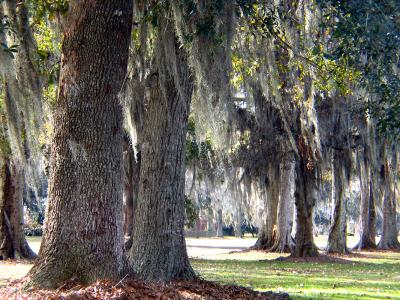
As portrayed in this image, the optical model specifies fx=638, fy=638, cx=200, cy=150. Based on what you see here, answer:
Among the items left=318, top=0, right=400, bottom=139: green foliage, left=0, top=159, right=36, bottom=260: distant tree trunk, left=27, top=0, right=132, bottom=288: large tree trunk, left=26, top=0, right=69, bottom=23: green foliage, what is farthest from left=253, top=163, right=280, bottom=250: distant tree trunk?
left=27, top=0, right=132, bottom=288: large tree trunk

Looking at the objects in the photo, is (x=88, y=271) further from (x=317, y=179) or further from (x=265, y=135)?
(x=317, y=179)

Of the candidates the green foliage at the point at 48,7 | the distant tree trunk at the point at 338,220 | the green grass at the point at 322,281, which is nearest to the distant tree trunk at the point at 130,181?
the green grass at the point at 322,281

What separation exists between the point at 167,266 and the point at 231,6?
343cm

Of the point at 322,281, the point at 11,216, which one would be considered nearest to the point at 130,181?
the point at 11,216

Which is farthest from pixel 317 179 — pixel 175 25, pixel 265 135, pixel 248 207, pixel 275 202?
pixel 175 25

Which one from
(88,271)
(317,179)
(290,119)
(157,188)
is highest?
(290,119)

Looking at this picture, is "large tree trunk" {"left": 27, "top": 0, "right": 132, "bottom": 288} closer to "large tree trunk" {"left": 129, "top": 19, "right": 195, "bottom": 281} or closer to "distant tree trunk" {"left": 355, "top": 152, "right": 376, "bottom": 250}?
"large tree trunk" {"left": 129, "top": 19, "right": 195, "bottom": 281}

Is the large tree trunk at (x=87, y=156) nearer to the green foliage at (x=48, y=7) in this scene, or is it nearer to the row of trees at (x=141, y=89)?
the row of trees at (x=141, y=89)

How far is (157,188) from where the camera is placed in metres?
8.61

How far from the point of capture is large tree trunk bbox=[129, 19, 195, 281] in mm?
8430

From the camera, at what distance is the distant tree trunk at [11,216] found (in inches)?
682

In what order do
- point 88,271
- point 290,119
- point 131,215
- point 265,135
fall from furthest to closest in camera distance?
1. point 131,215
2. point 265,135
3. point 290,119
4. point 88,271

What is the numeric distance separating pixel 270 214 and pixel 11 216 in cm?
1043

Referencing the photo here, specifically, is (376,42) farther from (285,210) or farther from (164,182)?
(285,210)
